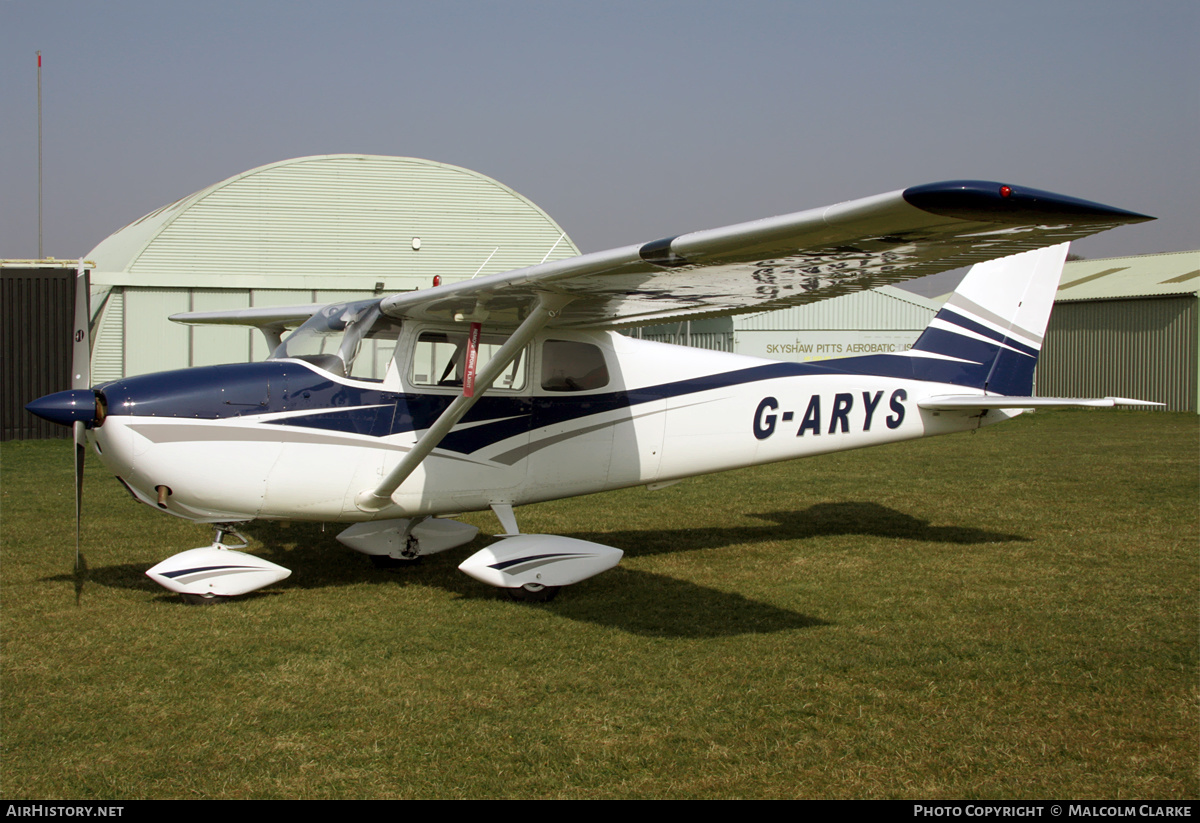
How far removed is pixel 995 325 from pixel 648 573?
403 cm

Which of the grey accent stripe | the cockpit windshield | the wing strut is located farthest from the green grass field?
the grey accent stripe

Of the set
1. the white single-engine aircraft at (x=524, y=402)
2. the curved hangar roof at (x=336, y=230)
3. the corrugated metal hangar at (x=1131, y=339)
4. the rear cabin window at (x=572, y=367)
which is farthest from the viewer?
the corrugated metal hangar at (x=1131, y=339)

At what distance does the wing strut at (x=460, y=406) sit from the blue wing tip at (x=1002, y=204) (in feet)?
8.41

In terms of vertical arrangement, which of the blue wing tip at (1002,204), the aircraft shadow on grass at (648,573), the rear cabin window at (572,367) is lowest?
the aircraft shadow on grass at (648,573)

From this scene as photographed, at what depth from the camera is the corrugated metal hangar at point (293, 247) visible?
2077 cm

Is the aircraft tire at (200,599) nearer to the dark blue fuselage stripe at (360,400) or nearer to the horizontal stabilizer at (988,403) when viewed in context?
the dark blue fuselage stripe at (360,400)

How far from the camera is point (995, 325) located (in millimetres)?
8383

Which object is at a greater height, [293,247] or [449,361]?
[293,247]

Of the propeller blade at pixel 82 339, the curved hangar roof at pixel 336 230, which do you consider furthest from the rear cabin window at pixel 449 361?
the curved hangar roof at pixel 336 230

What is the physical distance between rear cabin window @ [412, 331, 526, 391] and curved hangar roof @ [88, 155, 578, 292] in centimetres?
1505

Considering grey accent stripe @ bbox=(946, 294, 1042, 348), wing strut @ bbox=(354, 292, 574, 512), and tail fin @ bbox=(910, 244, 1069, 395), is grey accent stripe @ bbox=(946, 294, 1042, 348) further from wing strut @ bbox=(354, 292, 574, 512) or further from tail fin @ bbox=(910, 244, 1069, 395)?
wing strut @ bbox=(354, 292, 574, 512)

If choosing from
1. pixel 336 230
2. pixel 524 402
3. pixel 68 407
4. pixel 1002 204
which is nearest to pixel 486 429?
pixel 524 402

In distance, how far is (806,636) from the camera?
5273 mm

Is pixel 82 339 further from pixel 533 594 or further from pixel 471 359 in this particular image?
pixel 533 594
